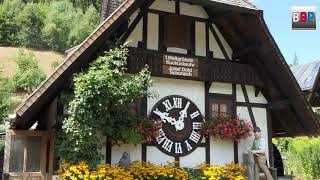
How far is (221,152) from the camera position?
427 inches

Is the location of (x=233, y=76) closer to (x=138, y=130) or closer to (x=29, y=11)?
(x=138, y=130)

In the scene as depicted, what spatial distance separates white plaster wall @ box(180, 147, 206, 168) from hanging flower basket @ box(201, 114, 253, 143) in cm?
41

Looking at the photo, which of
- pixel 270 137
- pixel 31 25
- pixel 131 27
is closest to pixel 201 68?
pixel 131 27

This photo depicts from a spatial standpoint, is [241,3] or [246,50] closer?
[241,3]

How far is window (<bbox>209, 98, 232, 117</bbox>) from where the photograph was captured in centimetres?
1101

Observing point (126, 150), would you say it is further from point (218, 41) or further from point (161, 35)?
point (218, 41)

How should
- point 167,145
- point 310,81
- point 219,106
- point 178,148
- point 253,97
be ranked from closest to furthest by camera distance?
point 167,145 < point 178,148 < point 219,106 < point 253,97 < point 310,81

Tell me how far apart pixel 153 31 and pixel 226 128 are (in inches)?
113

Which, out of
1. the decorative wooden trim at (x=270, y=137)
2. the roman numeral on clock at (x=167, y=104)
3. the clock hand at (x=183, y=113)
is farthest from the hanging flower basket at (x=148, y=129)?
the decorative wooden trim at (x=270, y=137)

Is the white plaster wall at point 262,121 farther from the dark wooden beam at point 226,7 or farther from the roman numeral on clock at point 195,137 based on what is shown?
the dark wooden beam at point 226,7

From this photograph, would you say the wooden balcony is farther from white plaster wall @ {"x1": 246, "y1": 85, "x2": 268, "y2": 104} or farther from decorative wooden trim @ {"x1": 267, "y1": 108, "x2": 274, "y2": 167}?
decorative wooden trim @ {"x1": 267, "y1": 108, "x2": 274, "y2": 167}

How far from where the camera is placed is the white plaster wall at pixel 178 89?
10.4 m

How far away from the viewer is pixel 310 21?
9891 millimetres

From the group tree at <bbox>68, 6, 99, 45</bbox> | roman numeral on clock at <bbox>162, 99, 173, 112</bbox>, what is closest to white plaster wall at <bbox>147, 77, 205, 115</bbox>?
roman numeral on clock at <bbox>162, 99, 173, 112</bbox>
